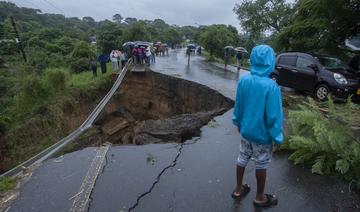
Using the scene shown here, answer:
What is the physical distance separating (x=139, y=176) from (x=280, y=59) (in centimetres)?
967

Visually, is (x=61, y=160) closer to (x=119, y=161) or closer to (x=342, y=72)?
(x=119, y=161)

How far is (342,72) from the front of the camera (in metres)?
9.65

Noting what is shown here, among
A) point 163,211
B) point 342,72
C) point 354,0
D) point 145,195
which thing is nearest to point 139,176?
point 145,195

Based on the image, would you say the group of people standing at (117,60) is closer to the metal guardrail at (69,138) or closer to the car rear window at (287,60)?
the metal guardrail at (69,138)

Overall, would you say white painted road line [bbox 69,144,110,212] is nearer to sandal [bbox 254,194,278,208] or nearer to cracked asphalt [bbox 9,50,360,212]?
cracked asphalt [bbox 9,50,360,212]

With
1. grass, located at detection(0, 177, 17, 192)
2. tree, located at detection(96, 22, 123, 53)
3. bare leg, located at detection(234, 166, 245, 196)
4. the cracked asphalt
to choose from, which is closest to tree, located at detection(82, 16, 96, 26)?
tree, located at detection(96, 22, 123, 53)

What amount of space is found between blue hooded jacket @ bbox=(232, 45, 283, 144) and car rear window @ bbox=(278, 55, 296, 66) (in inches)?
357

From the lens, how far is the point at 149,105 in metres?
18.7

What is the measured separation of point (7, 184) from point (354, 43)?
15427 mm

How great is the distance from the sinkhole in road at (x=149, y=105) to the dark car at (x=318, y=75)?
2859 millimetres

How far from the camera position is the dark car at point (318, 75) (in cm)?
932

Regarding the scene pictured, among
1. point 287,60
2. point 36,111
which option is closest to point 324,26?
point 287,60

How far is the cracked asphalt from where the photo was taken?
3.71 m

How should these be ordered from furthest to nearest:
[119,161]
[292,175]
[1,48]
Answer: [1,48], [119,161], [292,175]
